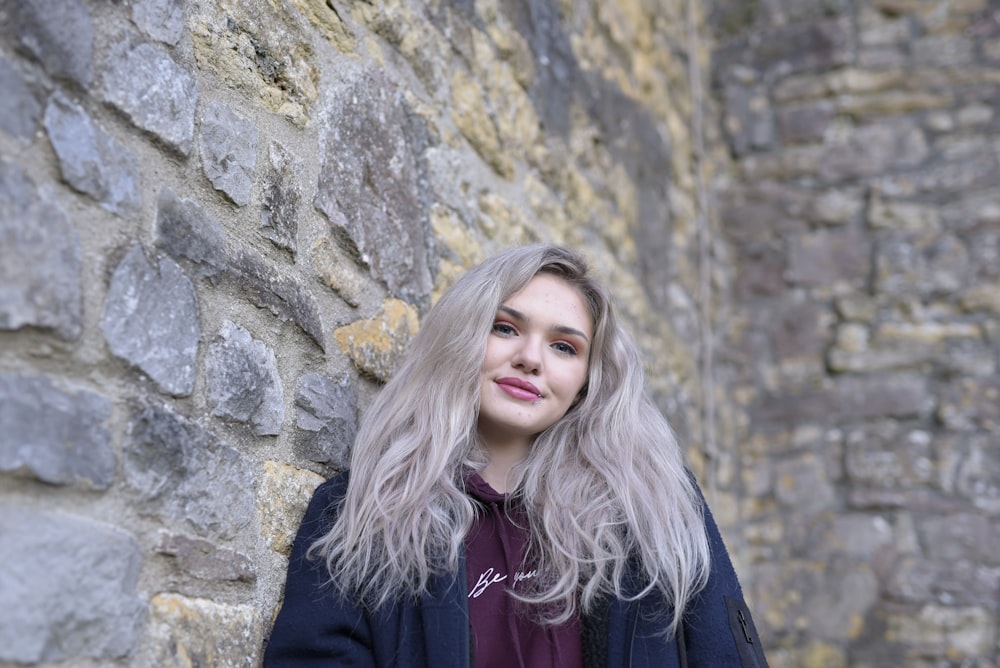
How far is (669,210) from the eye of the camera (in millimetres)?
4188

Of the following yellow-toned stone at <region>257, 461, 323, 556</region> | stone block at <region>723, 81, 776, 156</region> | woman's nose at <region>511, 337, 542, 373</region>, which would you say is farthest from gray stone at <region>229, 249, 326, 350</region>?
stone block at <region>723, 81, 776, 156</region>

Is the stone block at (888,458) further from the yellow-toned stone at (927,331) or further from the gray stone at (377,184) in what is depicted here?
the gray stone at (377,184)

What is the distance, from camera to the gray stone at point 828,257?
4285 millimetres

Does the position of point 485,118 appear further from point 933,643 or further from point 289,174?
point 933,643

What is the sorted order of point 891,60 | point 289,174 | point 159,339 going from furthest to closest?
point 891,60
point 289,174
point 159,339

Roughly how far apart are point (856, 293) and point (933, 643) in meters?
1.41

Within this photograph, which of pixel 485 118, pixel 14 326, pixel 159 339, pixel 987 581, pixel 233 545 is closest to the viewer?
pixel 14 326

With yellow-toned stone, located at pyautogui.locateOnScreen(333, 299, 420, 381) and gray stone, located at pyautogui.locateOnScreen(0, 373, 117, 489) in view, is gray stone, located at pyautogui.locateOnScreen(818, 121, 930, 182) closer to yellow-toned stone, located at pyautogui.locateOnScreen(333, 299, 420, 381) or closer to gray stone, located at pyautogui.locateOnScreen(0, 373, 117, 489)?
yellow-toned stone, located at pyautogui.locateOnScreen(333, 299, 420, 381)

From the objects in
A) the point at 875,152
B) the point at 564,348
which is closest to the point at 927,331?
the point at 875,152

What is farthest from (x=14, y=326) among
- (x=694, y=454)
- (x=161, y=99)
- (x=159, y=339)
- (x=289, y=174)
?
(x=694, y=454)

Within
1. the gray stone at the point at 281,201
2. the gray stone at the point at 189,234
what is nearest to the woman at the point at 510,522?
the gray stone at the point at 281,201

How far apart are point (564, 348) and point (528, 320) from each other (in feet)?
0.34

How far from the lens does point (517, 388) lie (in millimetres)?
1864

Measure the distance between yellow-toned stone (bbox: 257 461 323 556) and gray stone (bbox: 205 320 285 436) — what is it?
0.07 meters
